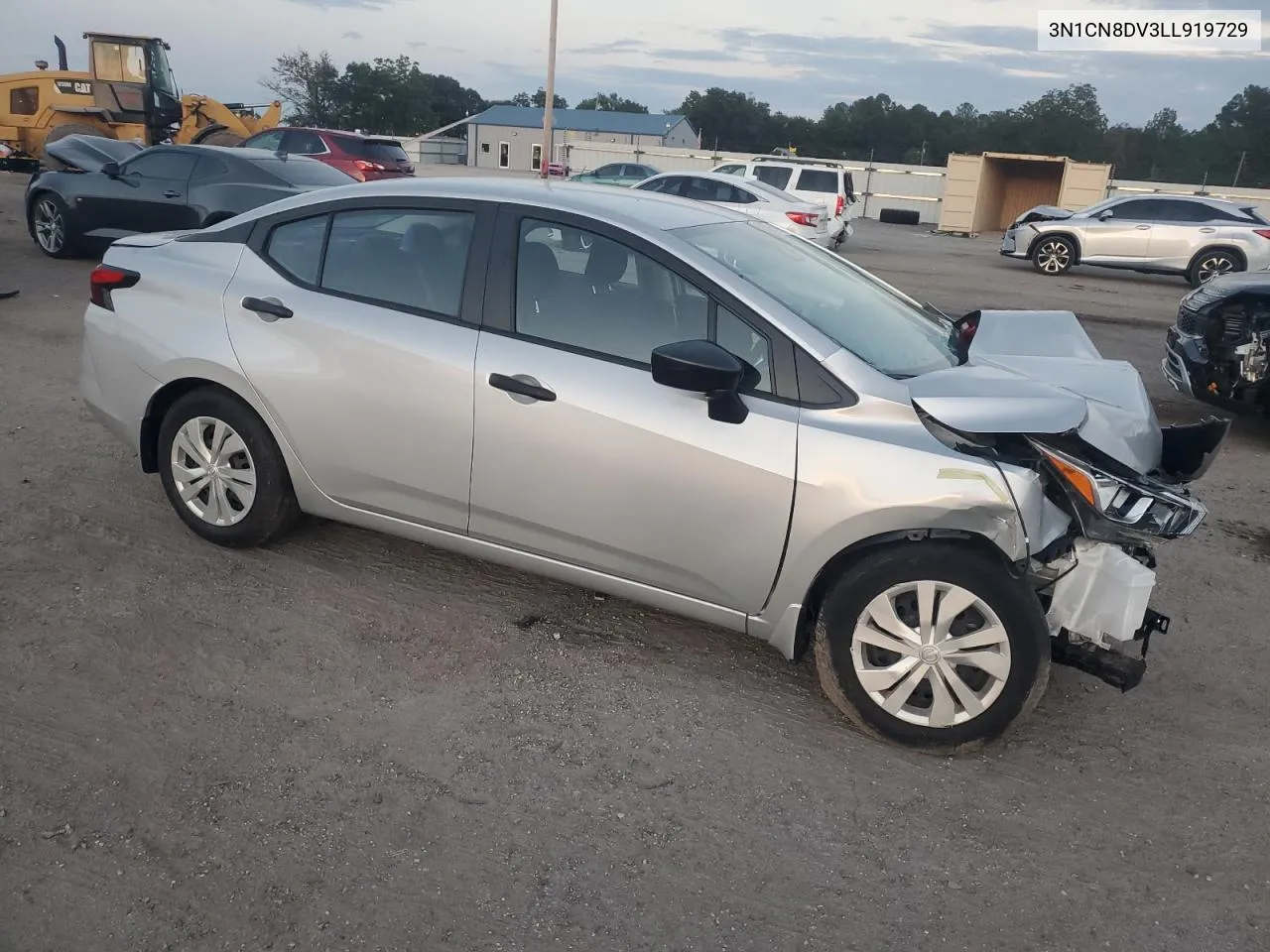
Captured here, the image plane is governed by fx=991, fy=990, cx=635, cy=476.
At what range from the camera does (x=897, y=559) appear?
316cm

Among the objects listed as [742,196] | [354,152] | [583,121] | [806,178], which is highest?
[583,121]

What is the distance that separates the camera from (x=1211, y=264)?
18.5 metres

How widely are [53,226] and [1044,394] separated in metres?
12.4

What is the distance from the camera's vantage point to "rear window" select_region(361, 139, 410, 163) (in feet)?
55.2

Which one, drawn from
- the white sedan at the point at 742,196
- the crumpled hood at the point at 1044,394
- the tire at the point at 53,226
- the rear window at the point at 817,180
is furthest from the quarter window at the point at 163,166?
the rear window at the point at 817,180

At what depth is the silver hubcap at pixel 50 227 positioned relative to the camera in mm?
11875

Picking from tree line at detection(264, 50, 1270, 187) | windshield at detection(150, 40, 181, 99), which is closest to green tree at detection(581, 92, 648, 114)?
tree line at detection(264, 50, 1270, 187)

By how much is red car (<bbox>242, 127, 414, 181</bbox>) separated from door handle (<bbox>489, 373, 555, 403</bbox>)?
535 inches

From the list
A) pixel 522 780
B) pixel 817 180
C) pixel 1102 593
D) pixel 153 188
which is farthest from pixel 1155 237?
pixel 522 780

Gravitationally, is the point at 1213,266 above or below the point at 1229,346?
below

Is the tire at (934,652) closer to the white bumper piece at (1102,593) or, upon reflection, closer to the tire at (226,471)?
the white bumper piece at (1102,593)

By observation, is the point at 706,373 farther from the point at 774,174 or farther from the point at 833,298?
the point at 774,174

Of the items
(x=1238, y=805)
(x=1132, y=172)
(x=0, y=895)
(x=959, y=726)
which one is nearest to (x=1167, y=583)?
(x=1238, y=805)

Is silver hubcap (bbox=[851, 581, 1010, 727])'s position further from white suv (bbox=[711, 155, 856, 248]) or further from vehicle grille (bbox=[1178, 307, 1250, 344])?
white suv (bbox=[711, 155, 856, 248])
